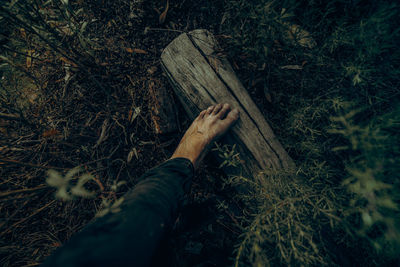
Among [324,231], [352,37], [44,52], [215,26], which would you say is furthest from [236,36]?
[44,52]

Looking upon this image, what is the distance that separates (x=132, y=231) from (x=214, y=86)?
1.47 metres

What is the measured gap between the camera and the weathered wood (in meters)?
1.82

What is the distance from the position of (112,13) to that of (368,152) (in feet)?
9.64

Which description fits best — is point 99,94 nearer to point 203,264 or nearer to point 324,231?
point 203,264

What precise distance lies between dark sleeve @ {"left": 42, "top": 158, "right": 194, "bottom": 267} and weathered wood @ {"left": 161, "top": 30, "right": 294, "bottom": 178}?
871 millimetres

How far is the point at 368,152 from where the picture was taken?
46.1 inches

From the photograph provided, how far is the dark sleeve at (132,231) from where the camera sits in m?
0.92

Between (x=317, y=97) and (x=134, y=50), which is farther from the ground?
Result: (x=134, y=50)

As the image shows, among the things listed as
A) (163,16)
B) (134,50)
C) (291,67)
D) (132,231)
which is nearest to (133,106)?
(134,50)

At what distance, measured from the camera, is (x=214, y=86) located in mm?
1853

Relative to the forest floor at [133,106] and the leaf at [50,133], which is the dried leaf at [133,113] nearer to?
the forest floor at [133,106]

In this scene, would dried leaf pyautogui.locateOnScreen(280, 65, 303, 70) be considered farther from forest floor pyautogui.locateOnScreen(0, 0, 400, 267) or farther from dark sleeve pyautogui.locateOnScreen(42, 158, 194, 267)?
dark sleeve pyautogui.locateOnScreen(42, 158, 194, 267)

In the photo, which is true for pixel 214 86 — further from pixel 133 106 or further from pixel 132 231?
pixel 132 231

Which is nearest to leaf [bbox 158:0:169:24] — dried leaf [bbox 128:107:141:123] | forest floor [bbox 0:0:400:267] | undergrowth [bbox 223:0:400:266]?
forest floor [bbox 0:0:400:267]
